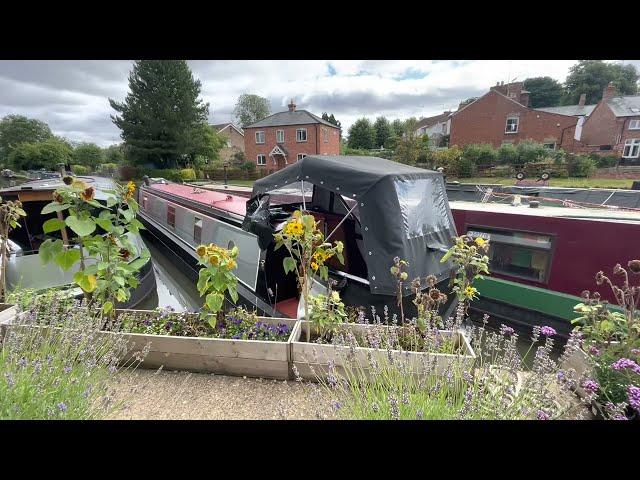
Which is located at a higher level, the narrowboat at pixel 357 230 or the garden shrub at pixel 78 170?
the garden shrub at pixel 78 170

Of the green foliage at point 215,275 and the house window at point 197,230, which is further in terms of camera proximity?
the house window at point 197,230

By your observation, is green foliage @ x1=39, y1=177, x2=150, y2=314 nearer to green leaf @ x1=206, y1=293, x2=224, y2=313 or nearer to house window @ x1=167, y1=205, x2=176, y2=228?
green leaf @ x1=206, y1=293, x2=224, y2=313

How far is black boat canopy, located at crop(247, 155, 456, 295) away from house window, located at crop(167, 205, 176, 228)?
5.03 meters

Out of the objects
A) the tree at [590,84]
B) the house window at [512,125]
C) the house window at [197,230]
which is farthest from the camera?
the tree at [590,84]

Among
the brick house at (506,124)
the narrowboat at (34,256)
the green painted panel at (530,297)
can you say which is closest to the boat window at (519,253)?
the green painted panel at (530,297)

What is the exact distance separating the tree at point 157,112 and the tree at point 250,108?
30.1 metres

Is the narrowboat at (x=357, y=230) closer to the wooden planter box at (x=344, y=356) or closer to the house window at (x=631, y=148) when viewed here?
the wooden planter box at (x=344, y=356)

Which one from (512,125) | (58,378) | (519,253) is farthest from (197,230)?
(512,125)

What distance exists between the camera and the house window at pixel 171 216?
7.39 metres

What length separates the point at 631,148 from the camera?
23172mm

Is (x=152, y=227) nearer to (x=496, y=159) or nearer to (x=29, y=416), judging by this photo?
(x=29, y=416)

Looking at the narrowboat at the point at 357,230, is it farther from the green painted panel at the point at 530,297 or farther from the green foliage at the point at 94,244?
the green painted panel at the point at 530,297

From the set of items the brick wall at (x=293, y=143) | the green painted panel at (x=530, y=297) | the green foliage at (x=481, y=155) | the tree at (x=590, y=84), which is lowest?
the green painted panel at (x=530, y=297)

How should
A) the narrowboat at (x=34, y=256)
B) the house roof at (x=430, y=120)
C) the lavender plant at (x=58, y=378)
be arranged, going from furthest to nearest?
1. the house roof at (x=430, y=120)
2. the narrowboat at (x=34, y=256)
3. the lavender plant at (x=58, y=378)
